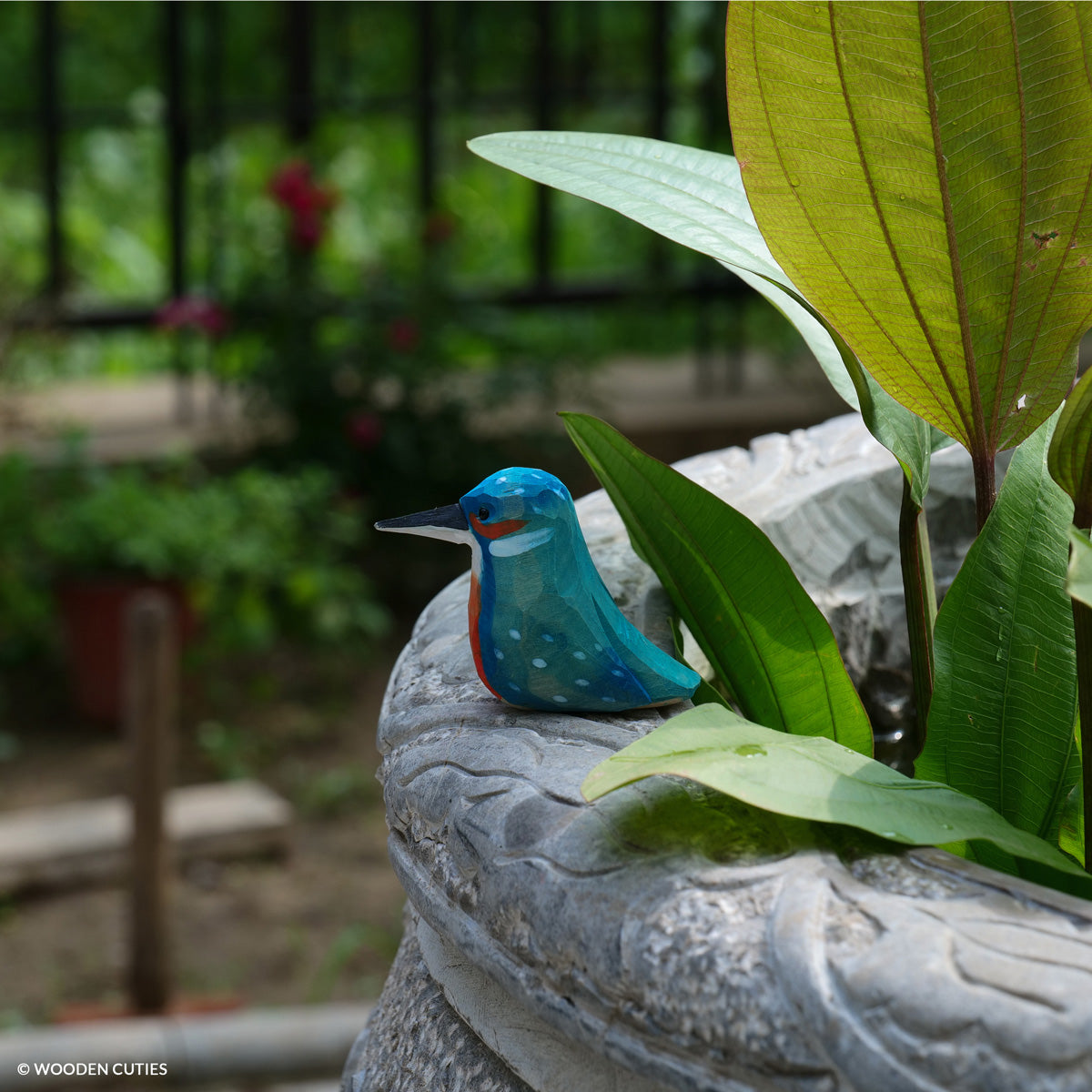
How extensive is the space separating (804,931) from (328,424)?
2.71 metres

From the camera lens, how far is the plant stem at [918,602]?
0.78 metres

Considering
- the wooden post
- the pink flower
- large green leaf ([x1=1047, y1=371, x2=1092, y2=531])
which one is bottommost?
the wooden post

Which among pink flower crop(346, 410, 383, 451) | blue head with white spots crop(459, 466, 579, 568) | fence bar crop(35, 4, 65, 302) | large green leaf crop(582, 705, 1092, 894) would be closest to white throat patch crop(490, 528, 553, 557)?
→ blue head with white spots crop(459, 466, 579, 568)

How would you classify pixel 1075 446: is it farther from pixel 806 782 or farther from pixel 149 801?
pixel 149 801

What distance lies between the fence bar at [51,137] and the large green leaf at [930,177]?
276 cm

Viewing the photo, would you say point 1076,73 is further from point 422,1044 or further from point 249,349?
point 249,349

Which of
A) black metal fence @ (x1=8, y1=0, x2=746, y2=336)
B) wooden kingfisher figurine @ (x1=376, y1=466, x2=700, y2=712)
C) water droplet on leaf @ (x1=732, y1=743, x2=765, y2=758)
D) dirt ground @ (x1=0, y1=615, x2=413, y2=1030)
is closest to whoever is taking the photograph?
water droplet on leaf @ (x1=732, y1=743, x2=765, y2=758)

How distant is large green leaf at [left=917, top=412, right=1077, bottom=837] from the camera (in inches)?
28.3

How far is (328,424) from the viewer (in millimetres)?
3131

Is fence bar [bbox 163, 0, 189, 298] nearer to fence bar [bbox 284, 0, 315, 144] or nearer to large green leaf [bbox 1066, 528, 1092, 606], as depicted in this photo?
fence bar [bbox 284, 0, 315, 144]

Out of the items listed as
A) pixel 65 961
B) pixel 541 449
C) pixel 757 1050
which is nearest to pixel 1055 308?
pixel 757 1050

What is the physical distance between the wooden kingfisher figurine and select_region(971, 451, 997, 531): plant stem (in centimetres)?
21

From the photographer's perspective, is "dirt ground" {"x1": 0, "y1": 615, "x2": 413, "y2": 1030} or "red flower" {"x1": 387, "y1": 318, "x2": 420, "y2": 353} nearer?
"dirt ground" {"x1": 0, "y1": 615, "x2": 413, "y2": 1030}

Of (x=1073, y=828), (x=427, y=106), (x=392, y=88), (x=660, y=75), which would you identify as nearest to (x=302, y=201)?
(x=427, y=106)
